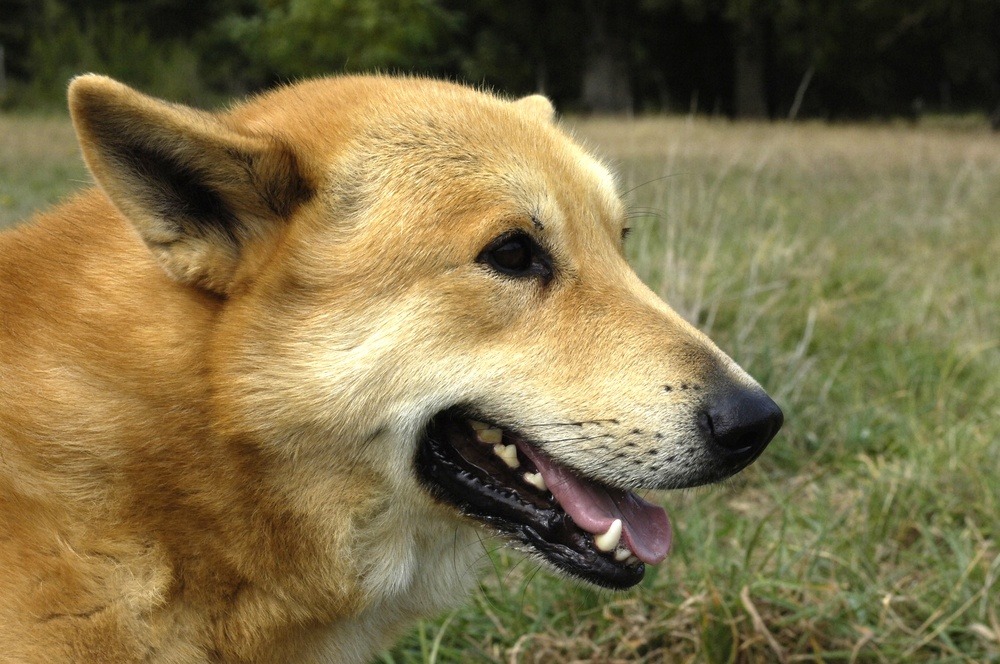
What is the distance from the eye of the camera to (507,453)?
2471mm

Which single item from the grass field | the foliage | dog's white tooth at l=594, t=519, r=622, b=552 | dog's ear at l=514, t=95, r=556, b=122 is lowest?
the foliage

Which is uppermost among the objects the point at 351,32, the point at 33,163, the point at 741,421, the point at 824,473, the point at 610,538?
the point at 741,421

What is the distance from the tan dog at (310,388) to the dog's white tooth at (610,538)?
0.07ft

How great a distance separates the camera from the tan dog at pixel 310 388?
2201 mm

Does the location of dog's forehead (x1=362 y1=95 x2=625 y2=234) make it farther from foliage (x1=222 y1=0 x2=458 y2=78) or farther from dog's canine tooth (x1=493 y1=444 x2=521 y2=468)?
foliage (x1=222 y1=0 x2=458 y2=78)

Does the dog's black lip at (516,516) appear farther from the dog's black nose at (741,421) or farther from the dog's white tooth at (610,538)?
the dog's black nose at (741,421)

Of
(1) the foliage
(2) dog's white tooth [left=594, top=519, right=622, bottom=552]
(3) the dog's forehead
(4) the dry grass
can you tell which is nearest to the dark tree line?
(1) the foliage

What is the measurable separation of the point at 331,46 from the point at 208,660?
2329cm

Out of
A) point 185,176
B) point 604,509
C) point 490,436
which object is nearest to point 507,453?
point 490,436

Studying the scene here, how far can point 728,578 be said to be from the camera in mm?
3123

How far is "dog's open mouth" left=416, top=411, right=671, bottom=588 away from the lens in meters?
2.44

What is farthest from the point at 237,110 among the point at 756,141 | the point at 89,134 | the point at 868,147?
the point at 868,147

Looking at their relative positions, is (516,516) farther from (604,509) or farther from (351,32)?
(351,32)

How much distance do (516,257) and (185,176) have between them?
816 mm
